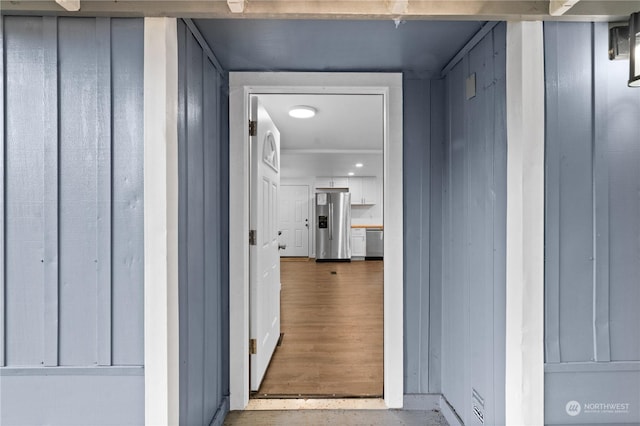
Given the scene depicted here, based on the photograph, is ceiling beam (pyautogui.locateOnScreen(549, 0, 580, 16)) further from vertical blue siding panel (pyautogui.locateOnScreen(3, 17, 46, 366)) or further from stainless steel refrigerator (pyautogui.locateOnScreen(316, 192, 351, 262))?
stainless steel refrigerator (pyautogui.locateOnScreen(316, 192, 351, 262))

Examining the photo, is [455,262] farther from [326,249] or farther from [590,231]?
[326,249]

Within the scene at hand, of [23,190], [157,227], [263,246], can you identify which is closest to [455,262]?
[263,246]

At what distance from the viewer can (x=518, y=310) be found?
113cm

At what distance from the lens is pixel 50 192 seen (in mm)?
1119

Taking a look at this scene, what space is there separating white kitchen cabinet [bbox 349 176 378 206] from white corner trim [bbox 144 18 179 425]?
670 cm

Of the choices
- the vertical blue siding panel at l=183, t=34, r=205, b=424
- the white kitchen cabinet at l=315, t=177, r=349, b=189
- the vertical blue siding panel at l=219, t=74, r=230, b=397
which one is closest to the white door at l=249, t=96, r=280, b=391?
the vertical blue siding panel at l=219, t=74, r=230, b=397

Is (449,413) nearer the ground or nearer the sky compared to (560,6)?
nearer the ground

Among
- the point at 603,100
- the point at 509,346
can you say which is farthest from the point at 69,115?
the point at 603,100

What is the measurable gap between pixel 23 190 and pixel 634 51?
7.13 feet

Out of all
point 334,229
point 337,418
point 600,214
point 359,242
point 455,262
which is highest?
point 600,214

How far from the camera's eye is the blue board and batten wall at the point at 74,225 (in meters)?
1.11

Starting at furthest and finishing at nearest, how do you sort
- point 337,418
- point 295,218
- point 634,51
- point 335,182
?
point 295,218 → point 335,182 → point 337,418 → point 634,51

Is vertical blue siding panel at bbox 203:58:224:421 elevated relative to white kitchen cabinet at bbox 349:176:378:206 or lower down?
lower down

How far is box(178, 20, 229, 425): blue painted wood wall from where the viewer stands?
1.27 m
